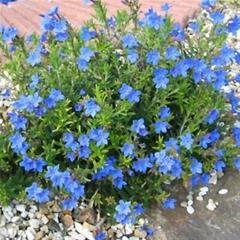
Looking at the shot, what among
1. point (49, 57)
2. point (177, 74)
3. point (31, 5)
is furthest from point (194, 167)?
point (31, 5)

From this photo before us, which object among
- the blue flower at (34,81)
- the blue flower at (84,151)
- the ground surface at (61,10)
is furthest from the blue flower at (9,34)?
the ground surface at (61,10)

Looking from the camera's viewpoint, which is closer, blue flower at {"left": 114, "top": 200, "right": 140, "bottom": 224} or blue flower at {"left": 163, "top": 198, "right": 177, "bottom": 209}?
blue flower at {"left": 114, "top": 200, "right": 140, "bottom": 224}

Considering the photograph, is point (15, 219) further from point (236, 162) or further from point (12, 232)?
point (236, 162)

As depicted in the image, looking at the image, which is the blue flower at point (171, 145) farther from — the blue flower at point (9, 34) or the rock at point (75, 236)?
the blue flower at point (9, 34)

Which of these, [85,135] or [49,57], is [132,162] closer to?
[85,135]

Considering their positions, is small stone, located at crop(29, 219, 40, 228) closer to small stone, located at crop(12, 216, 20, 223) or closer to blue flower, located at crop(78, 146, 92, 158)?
small stone, located at crop(12, 216, 20, 223)

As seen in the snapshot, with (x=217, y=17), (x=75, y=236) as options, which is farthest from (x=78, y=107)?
(x=217, y=17)

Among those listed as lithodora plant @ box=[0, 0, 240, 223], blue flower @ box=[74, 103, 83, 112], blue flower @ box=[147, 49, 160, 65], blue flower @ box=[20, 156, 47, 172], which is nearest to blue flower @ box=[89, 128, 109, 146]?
lithodora plant @ box=[0, 0, 240, 223]
